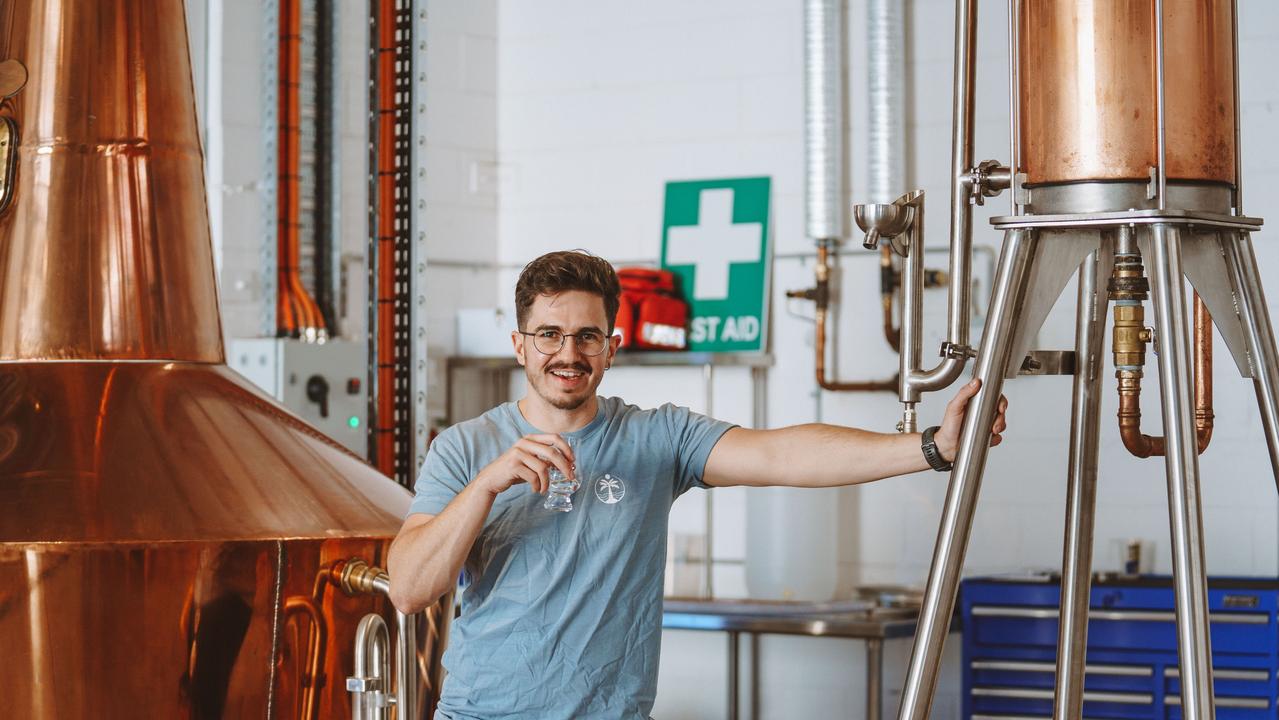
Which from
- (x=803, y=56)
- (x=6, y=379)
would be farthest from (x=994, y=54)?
(x=6, y=379)

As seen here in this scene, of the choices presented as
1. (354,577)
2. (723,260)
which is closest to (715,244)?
(723,260)

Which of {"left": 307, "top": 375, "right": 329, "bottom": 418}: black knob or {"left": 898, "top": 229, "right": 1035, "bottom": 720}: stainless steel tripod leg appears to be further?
{"left": 307, "top": 375, "right": 329, "bottom": 418}: black knob

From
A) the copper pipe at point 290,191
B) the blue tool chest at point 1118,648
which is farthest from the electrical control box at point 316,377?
the blue tool chest at point 1118,648

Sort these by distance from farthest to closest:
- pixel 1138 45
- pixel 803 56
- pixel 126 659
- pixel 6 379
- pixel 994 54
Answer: pixel 803 56 < pixel 994 54 < pixel 6 379 < pixel 126 659 < pixel 1138 45

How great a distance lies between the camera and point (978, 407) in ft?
5.62

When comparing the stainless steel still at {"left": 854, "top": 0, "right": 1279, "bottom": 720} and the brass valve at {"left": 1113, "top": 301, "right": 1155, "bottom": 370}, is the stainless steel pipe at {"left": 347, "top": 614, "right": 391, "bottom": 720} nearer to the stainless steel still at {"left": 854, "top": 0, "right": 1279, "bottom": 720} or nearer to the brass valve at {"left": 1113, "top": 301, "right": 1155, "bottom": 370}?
the stainless steel still at {"left": 854, "top": 0, "right": 1279, "bottom": 720}

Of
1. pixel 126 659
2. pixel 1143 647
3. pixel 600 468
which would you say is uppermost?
pixel 600 468

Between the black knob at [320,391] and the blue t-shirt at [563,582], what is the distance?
81.4 inches

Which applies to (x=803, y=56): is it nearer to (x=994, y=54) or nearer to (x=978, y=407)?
(x=994, y=54)

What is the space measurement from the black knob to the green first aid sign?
4.07 ft

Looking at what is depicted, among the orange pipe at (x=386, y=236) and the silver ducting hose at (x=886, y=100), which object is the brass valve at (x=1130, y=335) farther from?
the silver ducting hose at (x=886, y=100)

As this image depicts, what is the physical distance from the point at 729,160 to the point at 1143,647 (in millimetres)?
1930

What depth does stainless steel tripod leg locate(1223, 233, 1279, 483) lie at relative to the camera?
66.3 inches

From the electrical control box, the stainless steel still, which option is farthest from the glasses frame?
the electrical control box
